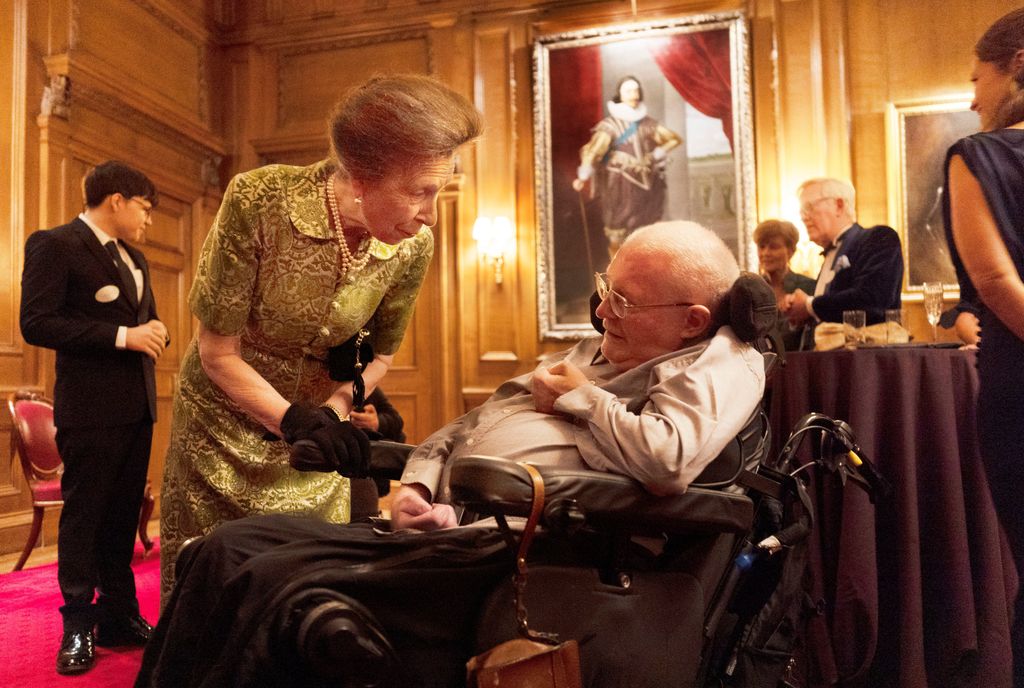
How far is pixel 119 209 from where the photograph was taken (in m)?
3.09

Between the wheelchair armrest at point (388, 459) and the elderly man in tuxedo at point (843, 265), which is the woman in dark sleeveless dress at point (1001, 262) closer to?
the wheelchair armrest at point (388, 459)

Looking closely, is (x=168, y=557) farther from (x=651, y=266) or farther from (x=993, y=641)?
(x=993, y=641)

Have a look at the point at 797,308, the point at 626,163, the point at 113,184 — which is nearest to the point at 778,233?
the point at 797,308

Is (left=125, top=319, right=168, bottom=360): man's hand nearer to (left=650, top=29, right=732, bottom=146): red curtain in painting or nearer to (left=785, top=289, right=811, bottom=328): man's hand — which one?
(left=785, top=289, right=811, bottom=328): man's hand

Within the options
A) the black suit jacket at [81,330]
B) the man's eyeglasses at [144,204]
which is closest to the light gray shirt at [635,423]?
the black suit jacket at [81,330]

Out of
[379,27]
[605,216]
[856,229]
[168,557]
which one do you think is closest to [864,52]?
[605,216]

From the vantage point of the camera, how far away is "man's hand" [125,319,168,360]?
9.57 feet

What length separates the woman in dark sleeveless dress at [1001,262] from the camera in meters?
1.62

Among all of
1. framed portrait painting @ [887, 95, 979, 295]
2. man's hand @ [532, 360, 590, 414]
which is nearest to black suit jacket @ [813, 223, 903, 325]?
man's hand @ [532, 360, 590, 414]

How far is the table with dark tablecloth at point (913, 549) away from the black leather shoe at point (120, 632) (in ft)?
7.11

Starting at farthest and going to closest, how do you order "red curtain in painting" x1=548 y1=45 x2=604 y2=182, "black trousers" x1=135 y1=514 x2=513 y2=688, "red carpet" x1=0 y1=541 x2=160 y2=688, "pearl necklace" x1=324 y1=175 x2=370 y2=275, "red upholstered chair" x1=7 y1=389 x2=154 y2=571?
"red curtain in painting" x1=548 y1=45 x2=604 y2=182
"red upholstered chair" x1=7 y1=389 x2=154 y2=571
"red carpet" x1=0 y1=541 x2=160 y2=688
"pearl necklace" x1=324 y1=175 x2=370 y2=275
"black trousers" x1=135 y1=514 x2=513 y2=688

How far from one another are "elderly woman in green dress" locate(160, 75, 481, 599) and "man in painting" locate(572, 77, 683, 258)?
→ 448 cm

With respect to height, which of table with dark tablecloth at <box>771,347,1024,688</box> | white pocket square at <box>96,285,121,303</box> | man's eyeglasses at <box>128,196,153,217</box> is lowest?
table with dark tablecloth at <box>771,347,1024,688</box>

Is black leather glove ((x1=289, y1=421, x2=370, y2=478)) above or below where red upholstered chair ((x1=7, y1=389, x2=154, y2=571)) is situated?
above
